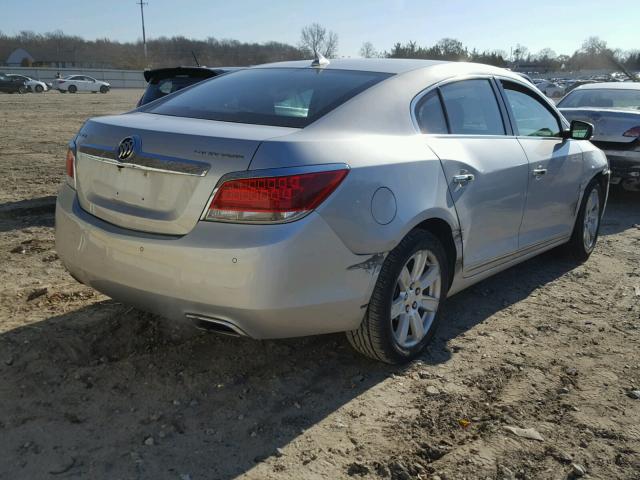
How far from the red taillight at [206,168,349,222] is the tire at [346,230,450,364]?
631mm

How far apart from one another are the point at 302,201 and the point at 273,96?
1061 millimetres

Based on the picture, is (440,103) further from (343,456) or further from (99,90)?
(99,90)

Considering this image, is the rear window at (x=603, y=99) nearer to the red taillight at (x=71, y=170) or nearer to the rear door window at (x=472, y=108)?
Answer: the rear door window at (x=472, y=108)

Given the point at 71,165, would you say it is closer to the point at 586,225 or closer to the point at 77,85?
the point at 586,225

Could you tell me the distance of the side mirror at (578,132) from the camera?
500 cm

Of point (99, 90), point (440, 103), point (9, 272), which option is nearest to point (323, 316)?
point (440, 103)

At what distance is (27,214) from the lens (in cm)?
643

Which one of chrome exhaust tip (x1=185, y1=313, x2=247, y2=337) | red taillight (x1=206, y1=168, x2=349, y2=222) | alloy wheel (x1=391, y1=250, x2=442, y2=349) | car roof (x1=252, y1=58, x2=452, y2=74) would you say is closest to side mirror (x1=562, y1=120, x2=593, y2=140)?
car roof (x1=252, y1=58, x2=452, y2=74)

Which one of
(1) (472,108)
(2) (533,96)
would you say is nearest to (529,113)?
(2) (533,96)

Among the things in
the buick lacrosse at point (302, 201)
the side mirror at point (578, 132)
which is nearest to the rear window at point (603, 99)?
the side mirror at point (578, 132)

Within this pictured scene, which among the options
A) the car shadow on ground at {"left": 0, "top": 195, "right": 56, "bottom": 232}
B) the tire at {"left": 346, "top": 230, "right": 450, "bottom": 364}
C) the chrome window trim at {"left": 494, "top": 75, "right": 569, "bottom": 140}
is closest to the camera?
the tire at {"left": 346, "top": 230, "right": 450, "bottom": 364}

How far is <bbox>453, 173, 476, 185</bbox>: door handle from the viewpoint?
11.5 feet

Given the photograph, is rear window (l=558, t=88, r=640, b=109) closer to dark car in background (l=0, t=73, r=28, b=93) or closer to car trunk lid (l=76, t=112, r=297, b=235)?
car trunk lid (l=76, t=112, r=297, b=235)

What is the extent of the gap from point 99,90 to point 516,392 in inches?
2255
